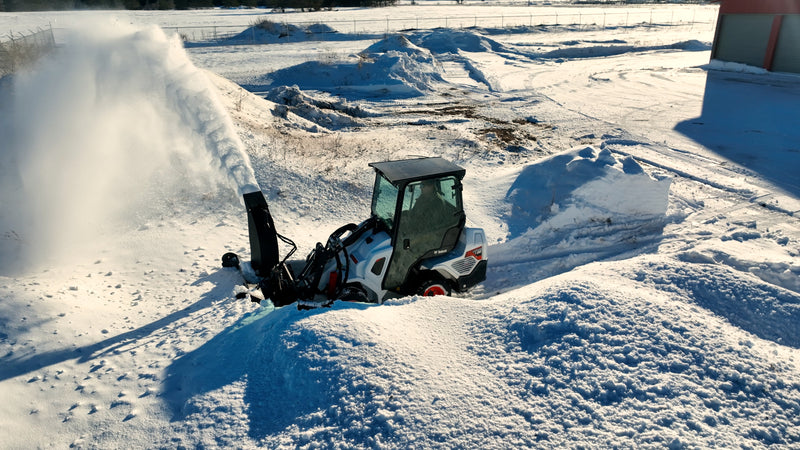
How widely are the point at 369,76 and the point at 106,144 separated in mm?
16261

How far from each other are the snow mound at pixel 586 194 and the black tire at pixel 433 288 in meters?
3.60

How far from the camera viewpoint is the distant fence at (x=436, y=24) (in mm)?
39938

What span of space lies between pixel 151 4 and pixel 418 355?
237 ft

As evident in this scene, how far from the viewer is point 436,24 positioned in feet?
166

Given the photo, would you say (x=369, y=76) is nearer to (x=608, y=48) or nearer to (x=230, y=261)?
(x=230, y=261)

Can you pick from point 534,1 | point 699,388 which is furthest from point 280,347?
point 534,1

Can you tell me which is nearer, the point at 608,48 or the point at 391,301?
the point at 391,301

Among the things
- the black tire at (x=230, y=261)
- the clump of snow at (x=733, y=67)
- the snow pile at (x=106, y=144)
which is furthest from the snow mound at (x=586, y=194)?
the clump of snow at (x=733, y=67)

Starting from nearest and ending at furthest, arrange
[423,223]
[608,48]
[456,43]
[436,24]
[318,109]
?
[423,223]
[318,109]
[456,43]
[608,48]
[436,24]

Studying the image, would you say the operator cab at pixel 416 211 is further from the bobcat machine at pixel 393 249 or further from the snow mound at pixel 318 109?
the snow mound at pixel 318 109

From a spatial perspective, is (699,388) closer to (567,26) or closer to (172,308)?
(172,308)

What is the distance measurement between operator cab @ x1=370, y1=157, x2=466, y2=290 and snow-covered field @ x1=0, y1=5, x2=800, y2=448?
2.39ft

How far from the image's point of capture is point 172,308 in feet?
22.6

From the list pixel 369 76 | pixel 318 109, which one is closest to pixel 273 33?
pixel 369 76
